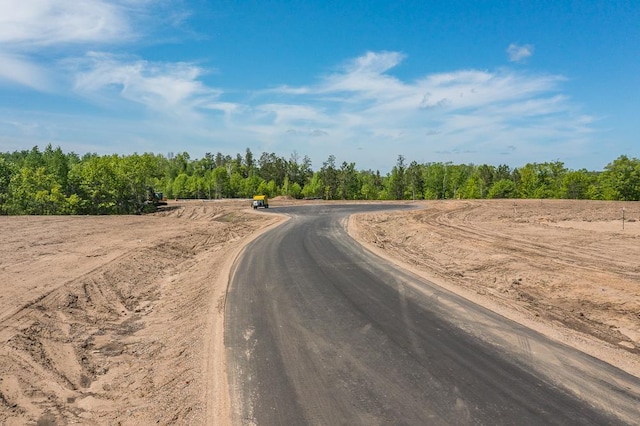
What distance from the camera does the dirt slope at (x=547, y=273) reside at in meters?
10.4

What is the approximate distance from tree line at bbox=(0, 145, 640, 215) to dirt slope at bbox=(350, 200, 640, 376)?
4528 cm

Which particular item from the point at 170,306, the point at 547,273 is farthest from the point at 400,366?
the point at 547,273

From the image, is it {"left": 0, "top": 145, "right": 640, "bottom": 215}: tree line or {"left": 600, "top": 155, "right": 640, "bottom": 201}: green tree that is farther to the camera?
{"left": 600, "top": 155, "right": 640, "bottom": 201}: green tree

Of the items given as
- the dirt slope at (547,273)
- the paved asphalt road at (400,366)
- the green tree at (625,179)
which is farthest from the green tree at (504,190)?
the paved asphalt road at (400,366)

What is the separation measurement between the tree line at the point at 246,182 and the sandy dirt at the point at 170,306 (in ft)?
107

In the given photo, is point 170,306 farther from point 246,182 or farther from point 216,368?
point 246,182

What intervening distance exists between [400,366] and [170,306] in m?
9.66

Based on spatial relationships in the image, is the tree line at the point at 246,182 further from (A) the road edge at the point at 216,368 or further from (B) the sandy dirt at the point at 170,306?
(A) the road edge at the point at 216,368

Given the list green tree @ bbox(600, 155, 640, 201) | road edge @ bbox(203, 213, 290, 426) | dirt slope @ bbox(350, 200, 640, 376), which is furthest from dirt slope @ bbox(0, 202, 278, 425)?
green tree @ bbox(600, 155, 640, 201)

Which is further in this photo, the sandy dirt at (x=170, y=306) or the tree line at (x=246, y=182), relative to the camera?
the tree line at (x=246, y=182)

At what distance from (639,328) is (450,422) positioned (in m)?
7.87

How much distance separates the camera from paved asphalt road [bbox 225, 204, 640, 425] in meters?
6.61

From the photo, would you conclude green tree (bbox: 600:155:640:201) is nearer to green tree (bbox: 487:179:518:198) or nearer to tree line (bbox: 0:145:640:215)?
tree line (bbox: 0:145:640:215)

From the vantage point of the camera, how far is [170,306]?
1430cm
